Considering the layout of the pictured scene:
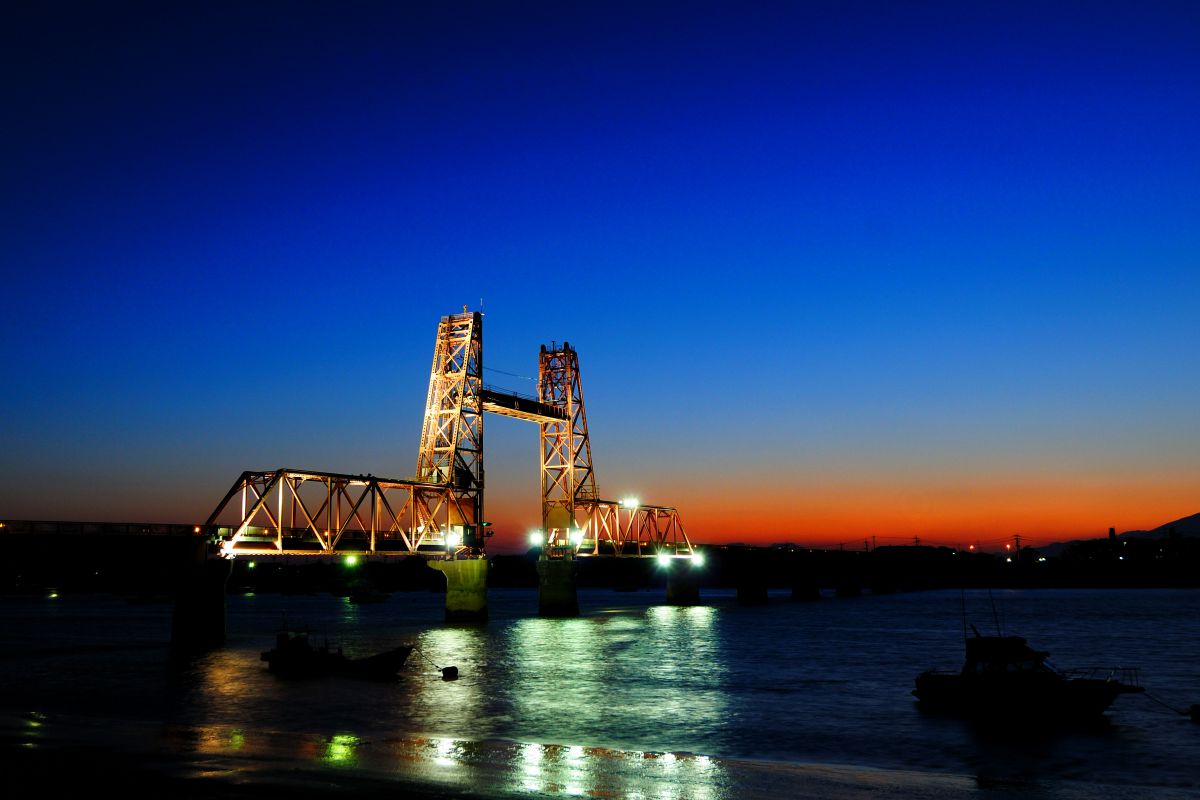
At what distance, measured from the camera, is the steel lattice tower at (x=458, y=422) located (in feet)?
316

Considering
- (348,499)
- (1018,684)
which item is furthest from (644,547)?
(1018,684)

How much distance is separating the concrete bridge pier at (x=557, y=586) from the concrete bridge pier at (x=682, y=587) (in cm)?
6239

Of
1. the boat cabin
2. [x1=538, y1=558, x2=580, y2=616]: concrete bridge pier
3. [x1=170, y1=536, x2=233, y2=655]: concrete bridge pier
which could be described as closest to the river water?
[x1=170, y1=536, x2=233, y2=655]: concrete bridge pier

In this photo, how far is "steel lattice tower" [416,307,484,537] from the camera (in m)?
96.4

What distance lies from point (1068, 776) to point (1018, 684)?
30.9 feet

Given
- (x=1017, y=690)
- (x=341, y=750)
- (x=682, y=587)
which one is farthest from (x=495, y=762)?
(x=682, y=587)

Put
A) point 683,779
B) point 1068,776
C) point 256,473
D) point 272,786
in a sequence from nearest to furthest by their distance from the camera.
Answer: point 272,786 < point 683,779 < point 1068,776 < point 256,473

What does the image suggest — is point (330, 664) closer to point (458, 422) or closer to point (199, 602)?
point (199, 602)

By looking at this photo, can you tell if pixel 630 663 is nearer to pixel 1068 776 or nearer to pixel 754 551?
pixel 1068 776

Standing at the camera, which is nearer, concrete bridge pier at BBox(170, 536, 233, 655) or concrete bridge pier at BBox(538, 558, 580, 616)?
concrete bridge pier at BBox(170, 536, 233, 655)

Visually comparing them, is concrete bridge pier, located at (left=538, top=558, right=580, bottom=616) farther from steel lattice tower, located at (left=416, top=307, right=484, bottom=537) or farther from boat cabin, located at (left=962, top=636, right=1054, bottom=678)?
boat cabin, located at (left=962, top=636, right=1054, bottom=678)

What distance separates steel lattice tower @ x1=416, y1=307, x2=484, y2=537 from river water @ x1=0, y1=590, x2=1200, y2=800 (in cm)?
1900

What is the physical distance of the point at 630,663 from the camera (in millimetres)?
67062

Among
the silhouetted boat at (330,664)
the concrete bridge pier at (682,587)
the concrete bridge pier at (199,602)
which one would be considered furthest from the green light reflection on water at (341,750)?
the concrete bridge pier at (682,587)
